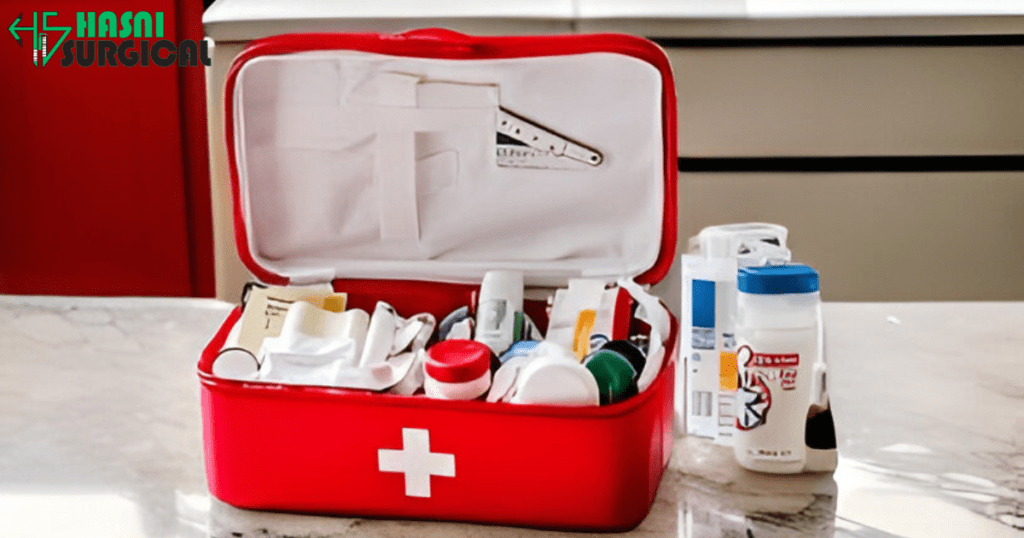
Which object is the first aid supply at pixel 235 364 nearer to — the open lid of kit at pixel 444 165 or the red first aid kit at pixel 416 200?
the red first aid kit at pixel 416 200

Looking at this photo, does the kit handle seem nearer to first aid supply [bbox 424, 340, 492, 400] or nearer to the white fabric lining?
the white fabric lining

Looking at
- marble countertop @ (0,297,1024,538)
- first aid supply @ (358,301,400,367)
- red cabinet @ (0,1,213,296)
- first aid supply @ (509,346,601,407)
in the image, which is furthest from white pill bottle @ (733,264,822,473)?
red cabinet @ (0,1,213,296)

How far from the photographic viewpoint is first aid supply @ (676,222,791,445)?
0.88 meters

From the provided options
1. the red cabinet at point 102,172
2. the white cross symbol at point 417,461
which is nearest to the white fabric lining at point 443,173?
the white cross symbol at point 417,461

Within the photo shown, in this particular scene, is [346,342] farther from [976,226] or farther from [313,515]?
[976,226]

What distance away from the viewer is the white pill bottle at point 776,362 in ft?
2.71

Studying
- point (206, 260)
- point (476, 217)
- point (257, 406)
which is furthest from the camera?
point (206, 260)

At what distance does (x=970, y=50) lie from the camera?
4.91ft

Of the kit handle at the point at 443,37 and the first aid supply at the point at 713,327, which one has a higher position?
the kit handle at the point at 443,37

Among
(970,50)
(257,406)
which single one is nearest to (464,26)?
(970,50)

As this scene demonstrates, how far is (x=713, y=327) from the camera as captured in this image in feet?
2.93

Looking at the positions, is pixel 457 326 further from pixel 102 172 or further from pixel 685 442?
pixel 102 172

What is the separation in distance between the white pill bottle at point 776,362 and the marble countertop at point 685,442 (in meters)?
0.02

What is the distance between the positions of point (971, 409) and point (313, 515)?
51 centimetres
